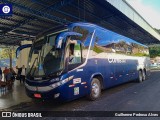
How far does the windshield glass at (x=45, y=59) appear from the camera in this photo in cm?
819

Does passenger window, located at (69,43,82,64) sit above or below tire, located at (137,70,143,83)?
above

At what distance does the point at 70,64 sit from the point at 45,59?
97cm

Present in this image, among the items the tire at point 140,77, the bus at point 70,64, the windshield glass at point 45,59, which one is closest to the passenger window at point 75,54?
the bus at point 70,64

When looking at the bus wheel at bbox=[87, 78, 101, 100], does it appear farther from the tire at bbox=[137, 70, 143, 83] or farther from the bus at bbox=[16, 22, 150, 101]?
the tire at bbox=[137, 70, 143, 83]

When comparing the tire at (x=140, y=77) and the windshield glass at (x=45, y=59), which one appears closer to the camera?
the windshield glass at (x=45, y=59)

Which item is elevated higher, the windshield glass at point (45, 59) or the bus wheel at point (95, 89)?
the windshield glass at point (45, 59)

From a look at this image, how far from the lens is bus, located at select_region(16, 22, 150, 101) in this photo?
812 cm

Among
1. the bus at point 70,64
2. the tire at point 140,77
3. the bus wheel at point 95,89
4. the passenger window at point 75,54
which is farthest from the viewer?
the tire at point 140,77

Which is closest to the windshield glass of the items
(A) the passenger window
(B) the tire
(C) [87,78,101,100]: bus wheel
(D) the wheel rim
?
(A) the passenger window

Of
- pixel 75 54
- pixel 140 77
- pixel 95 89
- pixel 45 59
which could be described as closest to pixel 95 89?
pixel 95 89

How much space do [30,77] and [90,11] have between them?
28.8ft

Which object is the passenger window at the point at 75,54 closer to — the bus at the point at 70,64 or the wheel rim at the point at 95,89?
the bus at the point at 70,64

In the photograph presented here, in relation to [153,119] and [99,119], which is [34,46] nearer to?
[99,119]

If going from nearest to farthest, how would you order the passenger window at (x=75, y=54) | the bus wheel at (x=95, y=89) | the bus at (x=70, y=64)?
the bus at (x=70, y=64) → the passenger window at (x=75, y=54) → the bus wheel at (x=95, y=89)
